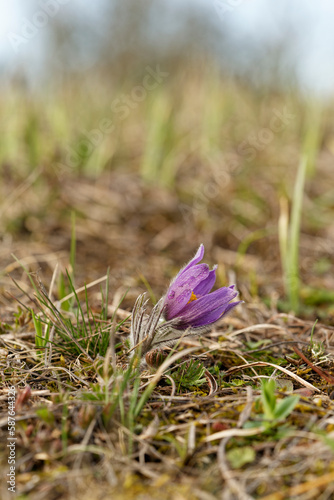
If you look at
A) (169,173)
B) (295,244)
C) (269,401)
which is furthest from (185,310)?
(169,173)

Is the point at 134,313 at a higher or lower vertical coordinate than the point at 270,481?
higher

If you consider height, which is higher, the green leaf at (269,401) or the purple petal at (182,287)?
the purple petal at (182,287)

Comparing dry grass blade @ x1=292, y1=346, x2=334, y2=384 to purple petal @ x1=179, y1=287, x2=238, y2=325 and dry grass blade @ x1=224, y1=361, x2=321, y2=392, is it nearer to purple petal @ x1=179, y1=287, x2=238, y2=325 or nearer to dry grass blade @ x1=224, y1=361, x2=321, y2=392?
dry grass blade @ x1=224, y1=361, x2=321, y2=392

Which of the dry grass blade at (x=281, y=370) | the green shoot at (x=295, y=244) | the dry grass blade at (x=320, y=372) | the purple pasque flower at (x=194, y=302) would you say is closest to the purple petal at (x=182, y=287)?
the purple pasque flower at (x=194, y=302)

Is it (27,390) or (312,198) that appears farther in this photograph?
(312,198)

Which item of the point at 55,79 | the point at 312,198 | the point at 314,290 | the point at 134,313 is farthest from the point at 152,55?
the point at 134,313

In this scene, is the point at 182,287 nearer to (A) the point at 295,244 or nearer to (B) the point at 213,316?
(B) the point at 213,316

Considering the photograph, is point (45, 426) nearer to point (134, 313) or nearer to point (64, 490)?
point (64, 490)

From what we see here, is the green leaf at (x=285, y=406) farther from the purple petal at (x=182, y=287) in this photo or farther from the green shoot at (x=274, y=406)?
the purple petal at (x=182, y=287)
